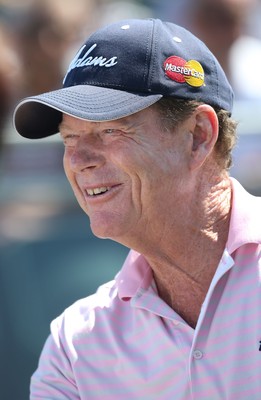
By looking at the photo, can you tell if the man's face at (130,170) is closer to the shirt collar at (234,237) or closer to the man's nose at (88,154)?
the man's nose at (88,154)

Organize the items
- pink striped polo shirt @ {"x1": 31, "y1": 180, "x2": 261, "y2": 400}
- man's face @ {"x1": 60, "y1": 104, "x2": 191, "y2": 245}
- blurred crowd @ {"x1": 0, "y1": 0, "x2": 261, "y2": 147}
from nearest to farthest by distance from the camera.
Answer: pink striped polo shirt @ {"x1": 31, "y1": 180, "x2": 261, "y2": 400}
man's face @ {"x1": 60, "y1": 104, "x2": 191, "y2": 245}
blurred crowd @ {"x1": 0, "y1": 0, "x2": 261, "y2": 147}

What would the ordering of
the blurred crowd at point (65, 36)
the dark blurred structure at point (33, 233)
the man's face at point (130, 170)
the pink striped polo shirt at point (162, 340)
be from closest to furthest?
1. the pink striped polo shirt at point (162, 340)
2. the man's face at point (130, 170)
3. the dark blurred structure at point (33, 233)
4. the blurred crowd at point (65, 36)

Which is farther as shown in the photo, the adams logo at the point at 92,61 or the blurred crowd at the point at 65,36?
the blurred crowd at the point at 65,36

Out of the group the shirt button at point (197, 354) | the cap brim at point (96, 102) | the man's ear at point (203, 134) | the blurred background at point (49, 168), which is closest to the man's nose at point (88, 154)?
the cap brim at point (96, 102)

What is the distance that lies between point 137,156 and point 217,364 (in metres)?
0.64

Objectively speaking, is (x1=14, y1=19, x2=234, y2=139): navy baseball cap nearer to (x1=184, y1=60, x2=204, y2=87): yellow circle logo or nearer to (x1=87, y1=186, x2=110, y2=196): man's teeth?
(x1=184, y1=60, x2=204, y2=87): yellow circle logo

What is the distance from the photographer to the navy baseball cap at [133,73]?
111 inches

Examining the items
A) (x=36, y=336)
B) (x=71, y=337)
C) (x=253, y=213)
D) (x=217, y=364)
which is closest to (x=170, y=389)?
(x=217, y=364)

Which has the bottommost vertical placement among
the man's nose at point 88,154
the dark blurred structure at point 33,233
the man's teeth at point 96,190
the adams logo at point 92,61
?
the dark blurred structure at point 33,233

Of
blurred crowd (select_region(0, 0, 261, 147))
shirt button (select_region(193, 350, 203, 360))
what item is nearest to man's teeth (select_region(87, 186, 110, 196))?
shirt button (select_region(193, 350, 203, 360))

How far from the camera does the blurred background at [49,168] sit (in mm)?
4633


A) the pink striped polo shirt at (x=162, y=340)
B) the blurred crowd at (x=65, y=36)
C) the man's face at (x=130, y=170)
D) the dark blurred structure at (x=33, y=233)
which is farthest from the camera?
the blurred crowd at (x=65, y=36)

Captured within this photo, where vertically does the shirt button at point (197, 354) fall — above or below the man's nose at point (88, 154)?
below

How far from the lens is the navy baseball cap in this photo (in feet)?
9.23
